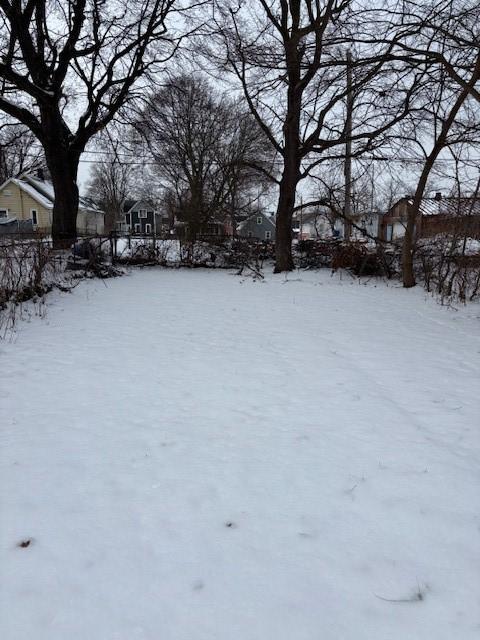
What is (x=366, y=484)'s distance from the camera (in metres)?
2.51

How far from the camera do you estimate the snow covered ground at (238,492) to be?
1.69 meters

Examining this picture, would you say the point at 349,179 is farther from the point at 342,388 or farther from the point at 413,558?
the point at 413,558

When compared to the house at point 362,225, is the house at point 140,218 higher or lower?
higher

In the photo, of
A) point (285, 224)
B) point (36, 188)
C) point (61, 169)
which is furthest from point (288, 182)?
point (36, 188)

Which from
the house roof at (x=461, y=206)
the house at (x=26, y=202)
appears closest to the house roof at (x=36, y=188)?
the house at (x=26, y=202)

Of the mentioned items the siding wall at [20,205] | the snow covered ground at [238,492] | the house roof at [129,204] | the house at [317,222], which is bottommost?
the snow covered ground at [238,492]

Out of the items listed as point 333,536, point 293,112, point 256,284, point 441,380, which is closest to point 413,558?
point 333,536

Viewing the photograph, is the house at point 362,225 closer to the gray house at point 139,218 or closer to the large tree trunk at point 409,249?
the large tree trunk at point 409,249

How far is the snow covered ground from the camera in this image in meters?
1.69

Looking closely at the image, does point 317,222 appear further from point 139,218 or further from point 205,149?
point 139,218

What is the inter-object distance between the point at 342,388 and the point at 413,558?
210 cm

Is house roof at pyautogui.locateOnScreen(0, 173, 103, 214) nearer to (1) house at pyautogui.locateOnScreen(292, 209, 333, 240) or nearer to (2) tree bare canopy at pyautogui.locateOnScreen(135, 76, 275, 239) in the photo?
(2) tree bare canopy at pyautogui.locateOnScreen(135, 76, 275, 239)

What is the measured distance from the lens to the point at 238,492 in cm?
243

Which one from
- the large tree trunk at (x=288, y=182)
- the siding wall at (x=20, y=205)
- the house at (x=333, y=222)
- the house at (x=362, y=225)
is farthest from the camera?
the siding wall at (x=20, y=205)
